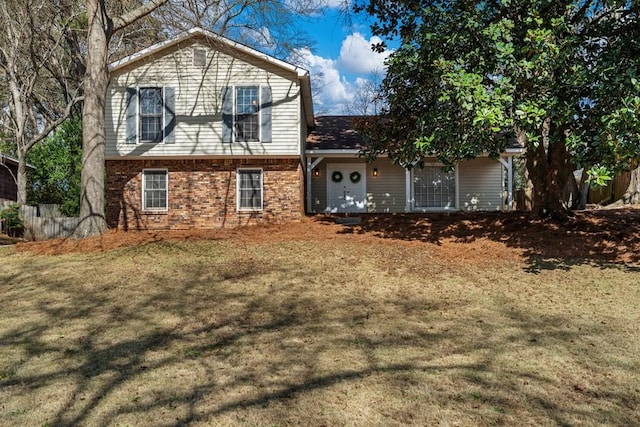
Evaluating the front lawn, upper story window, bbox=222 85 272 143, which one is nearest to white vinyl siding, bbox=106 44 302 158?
upper story window, bbox=222 85 272 143

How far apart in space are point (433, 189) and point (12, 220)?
49.1 ft

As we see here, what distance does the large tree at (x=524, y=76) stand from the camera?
7562mm

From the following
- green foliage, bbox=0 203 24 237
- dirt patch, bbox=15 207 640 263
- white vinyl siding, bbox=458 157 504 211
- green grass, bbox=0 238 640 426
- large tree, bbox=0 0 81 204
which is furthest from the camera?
white vinyl siding, bbox=458 157 504 211

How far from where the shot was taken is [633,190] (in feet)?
51.8

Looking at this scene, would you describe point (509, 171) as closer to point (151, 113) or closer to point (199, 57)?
point (199, 57)

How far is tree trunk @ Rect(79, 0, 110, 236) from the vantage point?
11344 millimetres

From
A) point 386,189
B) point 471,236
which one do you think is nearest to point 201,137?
point 386,189

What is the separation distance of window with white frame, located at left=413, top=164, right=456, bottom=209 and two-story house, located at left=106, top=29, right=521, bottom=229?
Answer: 524 centimetres

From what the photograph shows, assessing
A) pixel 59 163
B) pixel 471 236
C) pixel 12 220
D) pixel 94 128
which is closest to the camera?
pixel 471 236

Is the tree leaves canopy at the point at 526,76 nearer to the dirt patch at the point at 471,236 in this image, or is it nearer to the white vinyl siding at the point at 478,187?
the dirt patch at the point at 471,236

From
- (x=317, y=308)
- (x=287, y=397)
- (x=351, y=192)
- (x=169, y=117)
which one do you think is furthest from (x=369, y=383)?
(x=351, y=192)

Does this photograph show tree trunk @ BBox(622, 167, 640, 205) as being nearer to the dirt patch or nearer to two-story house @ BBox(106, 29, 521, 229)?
the dirt patch

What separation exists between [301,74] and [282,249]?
18.8 feet

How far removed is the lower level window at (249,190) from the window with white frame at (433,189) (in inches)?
249
